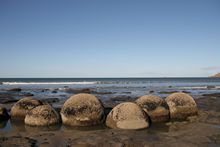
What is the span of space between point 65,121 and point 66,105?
2.21 feet

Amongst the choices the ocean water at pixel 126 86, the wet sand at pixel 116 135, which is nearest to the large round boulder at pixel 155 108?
the wet sand at pixel 116 135

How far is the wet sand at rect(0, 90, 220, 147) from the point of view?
25.0 feet

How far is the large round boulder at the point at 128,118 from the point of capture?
958 cm

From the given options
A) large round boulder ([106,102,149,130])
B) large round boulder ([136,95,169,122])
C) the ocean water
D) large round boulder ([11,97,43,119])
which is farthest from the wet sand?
the ocean water

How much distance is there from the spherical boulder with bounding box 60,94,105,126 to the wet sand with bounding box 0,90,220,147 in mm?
376

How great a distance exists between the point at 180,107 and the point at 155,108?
162 cm

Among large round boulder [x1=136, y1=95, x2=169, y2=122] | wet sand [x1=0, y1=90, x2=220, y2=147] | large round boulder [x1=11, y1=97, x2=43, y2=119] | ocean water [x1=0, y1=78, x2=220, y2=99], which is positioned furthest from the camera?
ocean water [x1=0, y1=78, x2=220, y2=99]

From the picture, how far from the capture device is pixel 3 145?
24.0ft

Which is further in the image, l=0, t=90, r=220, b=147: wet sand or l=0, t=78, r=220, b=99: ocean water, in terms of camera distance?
l=0, t=78, r=220, b=99: ocean water

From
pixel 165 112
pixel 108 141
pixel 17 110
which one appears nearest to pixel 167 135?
pixel 108 141

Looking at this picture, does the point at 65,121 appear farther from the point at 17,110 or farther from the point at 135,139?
the point at 135,139

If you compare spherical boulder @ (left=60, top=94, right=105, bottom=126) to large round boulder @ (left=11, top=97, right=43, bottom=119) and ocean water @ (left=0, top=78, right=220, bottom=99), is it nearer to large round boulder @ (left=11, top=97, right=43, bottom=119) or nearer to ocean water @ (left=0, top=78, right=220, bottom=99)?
large round boulder @ (left=11, top=97, right=43, bottom=119)

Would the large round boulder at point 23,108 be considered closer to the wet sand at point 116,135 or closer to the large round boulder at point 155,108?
the wet sand at point 116,135

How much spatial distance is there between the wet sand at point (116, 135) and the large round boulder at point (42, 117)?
1.15 ft
